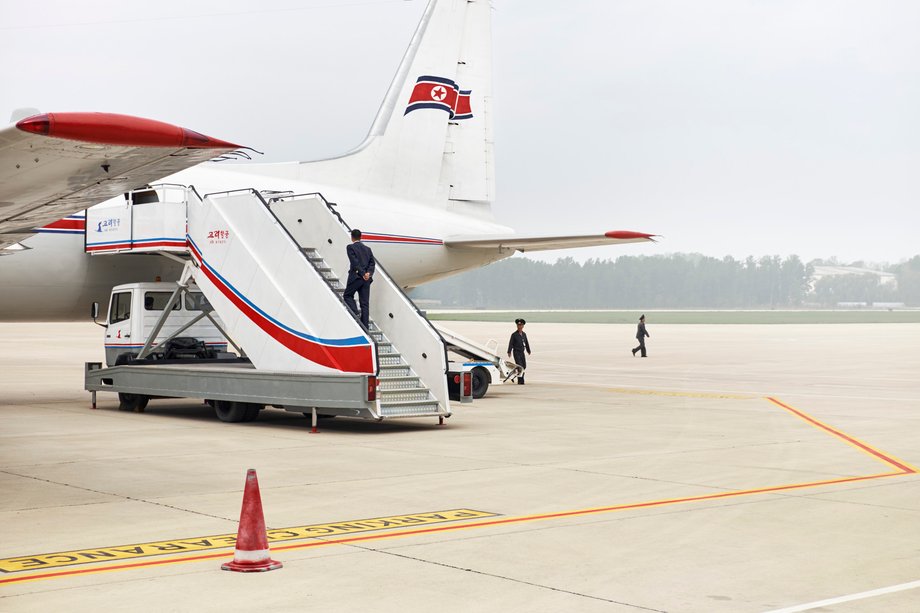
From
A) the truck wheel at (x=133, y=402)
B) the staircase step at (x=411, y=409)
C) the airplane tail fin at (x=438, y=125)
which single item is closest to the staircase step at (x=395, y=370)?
the staircase step at (x=411, y=409)

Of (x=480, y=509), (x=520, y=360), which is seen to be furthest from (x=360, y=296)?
(x=520, y=360)

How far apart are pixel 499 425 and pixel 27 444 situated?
791cm

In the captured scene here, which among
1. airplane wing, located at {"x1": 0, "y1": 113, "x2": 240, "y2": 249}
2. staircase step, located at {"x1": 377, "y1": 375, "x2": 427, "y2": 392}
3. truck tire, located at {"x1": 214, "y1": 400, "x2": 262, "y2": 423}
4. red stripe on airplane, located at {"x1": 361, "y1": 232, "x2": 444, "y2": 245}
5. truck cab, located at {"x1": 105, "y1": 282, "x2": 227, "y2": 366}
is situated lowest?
truck tire, located at {"x1": 214, "y1": 400, "x2": 262, "y2": 423}

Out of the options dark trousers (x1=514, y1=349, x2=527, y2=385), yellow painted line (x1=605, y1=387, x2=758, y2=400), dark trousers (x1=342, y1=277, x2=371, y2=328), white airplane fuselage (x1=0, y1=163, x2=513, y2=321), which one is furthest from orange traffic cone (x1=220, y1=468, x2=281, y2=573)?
dark trousers (x1=514, y1=349, x2=527, y2=385)

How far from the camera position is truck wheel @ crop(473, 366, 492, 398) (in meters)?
25.8

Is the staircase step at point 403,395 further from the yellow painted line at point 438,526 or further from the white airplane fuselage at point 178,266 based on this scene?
the white airplane fuselage at point 178,266

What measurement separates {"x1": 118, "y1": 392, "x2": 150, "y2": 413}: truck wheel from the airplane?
3148 mm

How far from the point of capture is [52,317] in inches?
958

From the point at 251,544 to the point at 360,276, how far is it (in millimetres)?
11098

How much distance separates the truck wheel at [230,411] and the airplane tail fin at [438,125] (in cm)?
910

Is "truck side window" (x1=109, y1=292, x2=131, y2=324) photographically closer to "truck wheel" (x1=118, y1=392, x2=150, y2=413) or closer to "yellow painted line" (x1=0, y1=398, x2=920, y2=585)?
"truck wheel" (x1=118, y1=392, x2=150, y2=413)

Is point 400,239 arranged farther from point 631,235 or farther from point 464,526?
point 464,526

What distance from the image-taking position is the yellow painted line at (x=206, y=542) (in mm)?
8336

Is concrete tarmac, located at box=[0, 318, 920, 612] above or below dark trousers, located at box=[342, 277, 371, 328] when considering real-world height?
below
